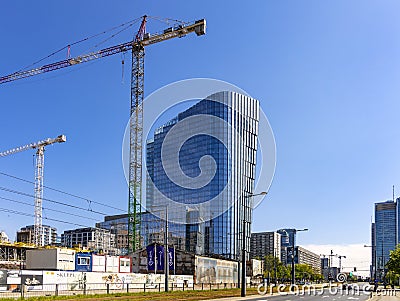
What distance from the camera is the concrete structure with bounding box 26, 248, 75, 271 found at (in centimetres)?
7629

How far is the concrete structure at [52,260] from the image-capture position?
76.3 m

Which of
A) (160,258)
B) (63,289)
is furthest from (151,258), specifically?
(63,289)

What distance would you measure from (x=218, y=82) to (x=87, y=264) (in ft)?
166

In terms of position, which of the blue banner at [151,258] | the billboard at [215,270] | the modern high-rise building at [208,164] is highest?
the modern high-rise building at [208,164]

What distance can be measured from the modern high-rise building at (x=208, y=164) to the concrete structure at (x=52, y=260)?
14.6 metres

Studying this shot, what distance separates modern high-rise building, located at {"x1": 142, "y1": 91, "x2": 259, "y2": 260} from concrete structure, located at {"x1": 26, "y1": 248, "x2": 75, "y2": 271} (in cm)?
1458

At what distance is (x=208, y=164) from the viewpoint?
12250 centimetres

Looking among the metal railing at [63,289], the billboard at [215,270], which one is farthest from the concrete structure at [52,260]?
the billboard at [215,270]

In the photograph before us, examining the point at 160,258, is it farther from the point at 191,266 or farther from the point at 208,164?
the point at 208,164

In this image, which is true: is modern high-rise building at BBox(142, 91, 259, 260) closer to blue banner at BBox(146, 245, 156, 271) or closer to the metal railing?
blue banner at BBox(146, 245, 156, 271)

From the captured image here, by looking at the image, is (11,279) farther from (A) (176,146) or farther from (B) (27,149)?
(B) (27,149)

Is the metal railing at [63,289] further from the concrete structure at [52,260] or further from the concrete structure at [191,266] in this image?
the concrete structure at [191,266]

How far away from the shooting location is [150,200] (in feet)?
443

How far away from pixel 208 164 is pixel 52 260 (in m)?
52.8
